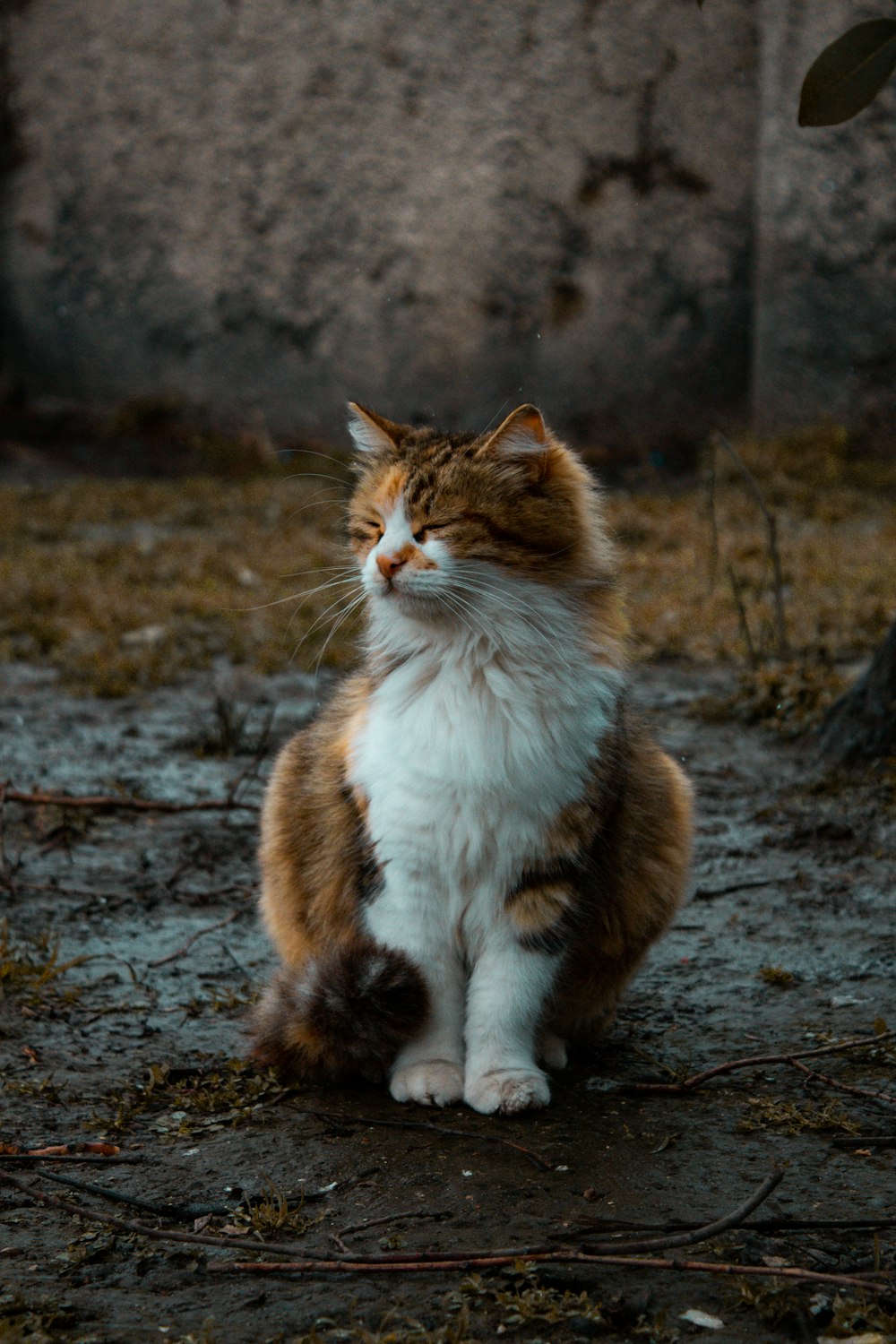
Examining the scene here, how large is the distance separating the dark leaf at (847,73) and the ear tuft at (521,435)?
0.84 meters

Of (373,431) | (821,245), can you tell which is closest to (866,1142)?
(373,431)

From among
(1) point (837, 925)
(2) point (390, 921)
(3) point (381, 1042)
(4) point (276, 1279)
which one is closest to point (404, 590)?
(2) point (390, 921)

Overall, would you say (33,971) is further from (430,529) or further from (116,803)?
(430,529)

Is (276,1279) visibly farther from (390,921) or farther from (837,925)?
(837,925)

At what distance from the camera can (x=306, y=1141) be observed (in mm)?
2613

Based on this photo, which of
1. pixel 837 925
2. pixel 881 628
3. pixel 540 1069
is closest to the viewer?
pixel 540 1069

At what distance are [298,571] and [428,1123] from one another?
17.0 feet

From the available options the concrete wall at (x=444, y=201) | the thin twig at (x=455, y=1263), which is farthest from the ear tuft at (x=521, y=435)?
the concrete wall at (x=444, y=201)

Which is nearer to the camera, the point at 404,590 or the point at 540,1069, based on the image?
the point at 404,590

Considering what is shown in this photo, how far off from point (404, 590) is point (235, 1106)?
1072mm

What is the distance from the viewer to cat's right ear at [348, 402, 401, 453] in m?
2.95

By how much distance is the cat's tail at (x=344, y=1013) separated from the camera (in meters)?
2.68

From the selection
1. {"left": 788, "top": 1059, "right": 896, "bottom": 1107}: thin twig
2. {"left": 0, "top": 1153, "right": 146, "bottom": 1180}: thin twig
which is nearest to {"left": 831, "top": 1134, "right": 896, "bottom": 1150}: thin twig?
{"left": 788, "top": 1059, "right": 896, "bottom": 1107}: thin twig

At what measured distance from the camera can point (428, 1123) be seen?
266 centimetres
